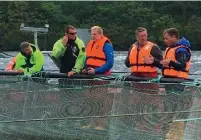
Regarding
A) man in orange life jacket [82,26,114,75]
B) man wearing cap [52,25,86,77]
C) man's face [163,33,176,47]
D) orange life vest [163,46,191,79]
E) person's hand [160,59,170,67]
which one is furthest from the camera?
man wearing cap [52,25,86,77]

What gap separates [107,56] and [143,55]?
0.73 metres

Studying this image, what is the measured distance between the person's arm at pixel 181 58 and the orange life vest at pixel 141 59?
0.50 metres

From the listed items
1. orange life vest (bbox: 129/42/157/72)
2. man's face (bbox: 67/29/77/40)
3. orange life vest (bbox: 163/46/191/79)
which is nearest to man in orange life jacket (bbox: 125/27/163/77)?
orange life vest (bbox: 129/42/157/72)

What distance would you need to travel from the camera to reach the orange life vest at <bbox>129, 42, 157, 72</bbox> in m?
8.84

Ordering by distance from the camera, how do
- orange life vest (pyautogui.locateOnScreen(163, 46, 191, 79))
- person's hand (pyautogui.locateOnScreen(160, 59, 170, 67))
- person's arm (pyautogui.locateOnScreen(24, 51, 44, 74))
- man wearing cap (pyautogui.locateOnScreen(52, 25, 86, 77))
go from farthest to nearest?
person's arm (pyautogui.locateOnScreen(24, 51, 44, 74)), man wearing cap (pyautogui.locateOnScreen(52, 25, 86, 77)), orange life vest (pyautogui.locateOnScreen(163, 46, 191, 79)), person's hand (pyautogui.locateOnScreen(160, 59, 170, 67))

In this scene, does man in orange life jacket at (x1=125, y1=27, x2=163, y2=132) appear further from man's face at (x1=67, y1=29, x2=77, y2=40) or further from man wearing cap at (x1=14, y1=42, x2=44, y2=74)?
man wearing cap at (x1=14, y1=42, x2=44, y2=74)

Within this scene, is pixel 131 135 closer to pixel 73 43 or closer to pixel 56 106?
pixel 56 106

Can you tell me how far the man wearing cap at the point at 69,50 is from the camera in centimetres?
984

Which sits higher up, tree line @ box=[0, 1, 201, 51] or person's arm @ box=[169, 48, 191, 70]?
tree line @ box=[0, 1, 201, 51]

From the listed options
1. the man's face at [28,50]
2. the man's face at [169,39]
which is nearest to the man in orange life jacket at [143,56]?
the man's face at [169,39]

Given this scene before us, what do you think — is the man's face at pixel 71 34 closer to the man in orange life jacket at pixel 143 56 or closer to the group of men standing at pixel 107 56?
the group of men standing at pixel 107 56

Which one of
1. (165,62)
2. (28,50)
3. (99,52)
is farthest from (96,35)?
(165,62)

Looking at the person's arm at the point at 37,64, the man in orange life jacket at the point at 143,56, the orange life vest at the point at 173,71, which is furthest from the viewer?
the person's arm at the point at 37,64

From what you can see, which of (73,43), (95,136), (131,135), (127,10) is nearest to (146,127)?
(131,135)
